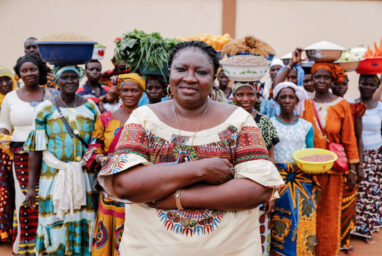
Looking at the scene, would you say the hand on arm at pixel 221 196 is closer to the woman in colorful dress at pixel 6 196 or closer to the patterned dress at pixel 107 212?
the patterned dress at pixel 107 212

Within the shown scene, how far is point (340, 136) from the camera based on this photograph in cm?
442

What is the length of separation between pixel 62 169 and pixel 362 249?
434 centimetres

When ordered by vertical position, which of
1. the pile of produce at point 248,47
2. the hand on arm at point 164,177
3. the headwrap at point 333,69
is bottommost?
the hand on arm at point 164,177

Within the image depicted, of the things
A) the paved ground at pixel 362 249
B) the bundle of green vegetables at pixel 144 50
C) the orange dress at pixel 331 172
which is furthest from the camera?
the paved ground at pixel 362 249

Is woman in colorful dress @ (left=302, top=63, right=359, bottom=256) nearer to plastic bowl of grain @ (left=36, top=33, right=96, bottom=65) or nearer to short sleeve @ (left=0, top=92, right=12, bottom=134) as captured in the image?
plastic bowl of grain @ (left=36, top=33, right=96, bottom=65)

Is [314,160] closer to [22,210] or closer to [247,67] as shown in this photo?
[247,67]

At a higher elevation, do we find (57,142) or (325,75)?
(325,75)

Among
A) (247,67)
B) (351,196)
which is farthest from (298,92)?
(351,196)

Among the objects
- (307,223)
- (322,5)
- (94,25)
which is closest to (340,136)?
(307,223)

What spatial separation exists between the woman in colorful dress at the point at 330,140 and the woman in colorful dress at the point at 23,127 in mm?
3314

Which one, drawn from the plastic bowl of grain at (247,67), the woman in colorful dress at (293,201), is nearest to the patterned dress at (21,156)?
the plastic bowl of grain at (247,67)

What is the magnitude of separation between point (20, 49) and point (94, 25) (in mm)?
1962

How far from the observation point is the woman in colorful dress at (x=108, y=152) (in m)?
3.68

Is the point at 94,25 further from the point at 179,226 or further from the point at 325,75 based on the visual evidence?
the point at 179,226
